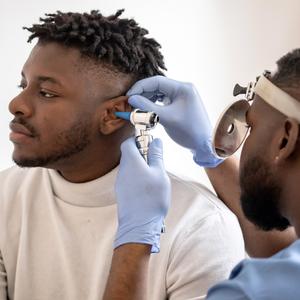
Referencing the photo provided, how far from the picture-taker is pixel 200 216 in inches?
46.9

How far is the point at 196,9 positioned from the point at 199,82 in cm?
29

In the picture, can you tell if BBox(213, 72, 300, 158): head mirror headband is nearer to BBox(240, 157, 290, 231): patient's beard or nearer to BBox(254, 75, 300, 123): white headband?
BBox(254, 75, 300, 123): white headband

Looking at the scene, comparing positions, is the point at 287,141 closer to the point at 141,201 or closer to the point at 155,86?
the point at 141,201

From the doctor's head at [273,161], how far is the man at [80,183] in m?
0.24

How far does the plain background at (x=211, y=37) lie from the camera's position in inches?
71.7

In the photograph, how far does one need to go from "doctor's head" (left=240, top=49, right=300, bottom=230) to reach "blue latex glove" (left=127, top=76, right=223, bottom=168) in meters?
0.28

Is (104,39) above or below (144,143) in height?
above

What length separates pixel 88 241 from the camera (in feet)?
4.01

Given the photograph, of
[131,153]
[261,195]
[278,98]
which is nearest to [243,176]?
[261,195]

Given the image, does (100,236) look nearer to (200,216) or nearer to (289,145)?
(200,216)

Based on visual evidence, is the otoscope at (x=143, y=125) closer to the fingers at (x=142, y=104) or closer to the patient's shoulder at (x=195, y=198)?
the fingers at (x=142, y=104)

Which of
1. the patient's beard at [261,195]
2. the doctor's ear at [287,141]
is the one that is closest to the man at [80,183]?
the patient's beard at [261,195]

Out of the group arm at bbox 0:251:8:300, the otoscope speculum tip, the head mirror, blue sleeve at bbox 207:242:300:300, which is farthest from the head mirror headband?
arm at bbox 0:251:8:300

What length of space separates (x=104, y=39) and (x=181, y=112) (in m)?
0.27
